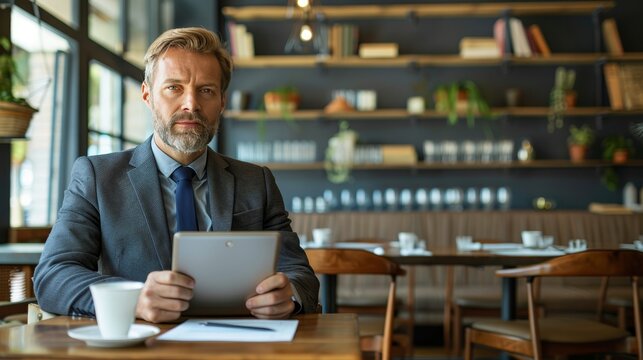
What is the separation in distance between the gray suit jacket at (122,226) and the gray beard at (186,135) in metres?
0.08

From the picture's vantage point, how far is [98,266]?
5.66 ft

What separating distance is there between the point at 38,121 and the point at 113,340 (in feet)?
11.9

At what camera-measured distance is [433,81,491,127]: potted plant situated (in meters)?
6.52

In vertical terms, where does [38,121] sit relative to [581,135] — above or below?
below

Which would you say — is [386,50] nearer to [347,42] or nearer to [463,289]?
[347,42]

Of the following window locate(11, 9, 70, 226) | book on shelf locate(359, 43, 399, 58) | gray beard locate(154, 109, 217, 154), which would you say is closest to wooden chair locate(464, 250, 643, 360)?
gray beard locate(154, 109, 217, 154)

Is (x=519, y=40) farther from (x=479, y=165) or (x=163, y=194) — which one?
(x=163, y=194)

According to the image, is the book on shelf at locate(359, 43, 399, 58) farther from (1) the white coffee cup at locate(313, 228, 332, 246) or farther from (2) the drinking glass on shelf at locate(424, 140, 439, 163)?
(1) the white coffee cup at locate(313, 228, 332, 246)

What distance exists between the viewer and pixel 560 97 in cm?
659

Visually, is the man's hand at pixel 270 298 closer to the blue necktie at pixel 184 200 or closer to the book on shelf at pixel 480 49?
the blue necktie at pixel 184 200

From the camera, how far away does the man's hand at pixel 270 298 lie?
1.37 m

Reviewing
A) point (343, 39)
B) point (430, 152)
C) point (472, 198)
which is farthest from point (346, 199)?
point (343, 39)

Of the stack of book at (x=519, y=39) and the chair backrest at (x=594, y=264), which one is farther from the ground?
the stack of book at (x=519, y=39)

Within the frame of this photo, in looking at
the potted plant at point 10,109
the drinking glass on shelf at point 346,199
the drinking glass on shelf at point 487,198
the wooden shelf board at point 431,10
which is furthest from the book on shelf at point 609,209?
the potted plant at point 10,109
